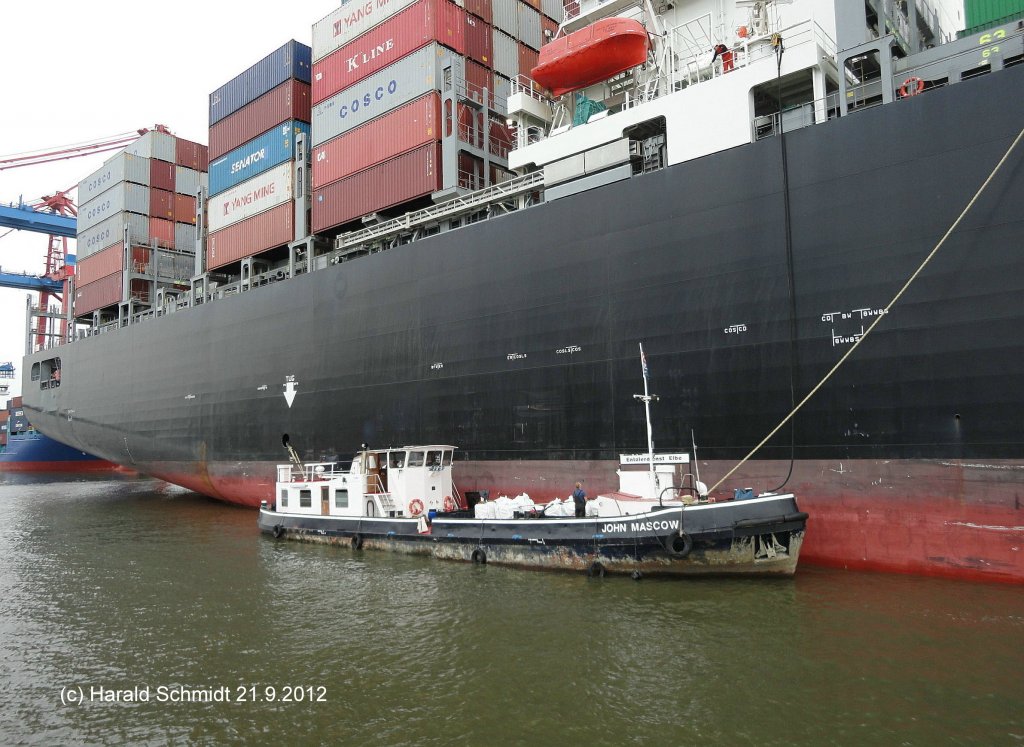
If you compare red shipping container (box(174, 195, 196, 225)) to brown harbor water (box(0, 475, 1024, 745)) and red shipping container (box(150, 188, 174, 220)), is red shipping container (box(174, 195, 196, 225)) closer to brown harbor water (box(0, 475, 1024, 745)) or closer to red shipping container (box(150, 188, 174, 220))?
red shipping container (box(150, 188, 174, 220))

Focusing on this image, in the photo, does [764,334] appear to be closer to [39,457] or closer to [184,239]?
[184,239]

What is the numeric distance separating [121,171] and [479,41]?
20389mm

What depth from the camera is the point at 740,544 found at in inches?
408

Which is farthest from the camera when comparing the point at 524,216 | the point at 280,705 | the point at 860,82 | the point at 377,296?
the point at 377,296

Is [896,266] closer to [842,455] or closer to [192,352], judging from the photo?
[842,455]

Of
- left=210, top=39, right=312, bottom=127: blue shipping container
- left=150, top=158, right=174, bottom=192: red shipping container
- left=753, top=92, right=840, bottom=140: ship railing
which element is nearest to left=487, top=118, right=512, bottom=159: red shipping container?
left=210, top=39, right=312, bottom=127: blue shipping container

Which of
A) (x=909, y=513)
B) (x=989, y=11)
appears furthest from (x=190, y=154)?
(x=909, y=513)

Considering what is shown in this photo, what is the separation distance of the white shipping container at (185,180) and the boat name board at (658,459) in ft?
91.8

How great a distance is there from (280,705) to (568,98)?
47.2 feet

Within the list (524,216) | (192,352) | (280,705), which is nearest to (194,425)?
(192,352)

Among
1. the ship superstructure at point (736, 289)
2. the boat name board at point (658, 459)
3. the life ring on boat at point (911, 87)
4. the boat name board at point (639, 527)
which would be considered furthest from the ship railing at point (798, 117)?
the boat name board at point (639, 527)

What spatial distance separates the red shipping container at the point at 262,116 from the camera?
73.8 ft

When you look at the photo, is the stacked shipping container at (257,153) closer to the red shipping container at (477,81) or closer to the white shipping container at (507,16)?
the red shipping container at (477,81)

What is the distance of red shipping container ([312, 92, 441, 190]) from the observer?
18.2 meters
